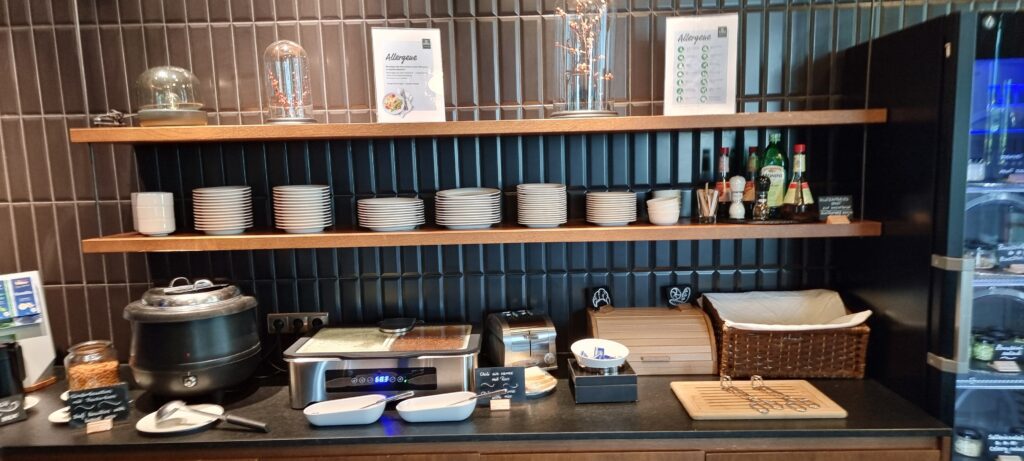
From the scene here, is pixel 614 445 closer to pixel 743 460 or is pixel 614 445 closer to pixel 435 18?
pixel 743 460

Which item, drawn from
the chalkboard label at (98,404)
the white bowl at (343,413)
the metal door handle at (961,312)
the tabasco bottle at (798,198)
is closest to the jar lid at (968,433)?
the metal door handle at (961,312)

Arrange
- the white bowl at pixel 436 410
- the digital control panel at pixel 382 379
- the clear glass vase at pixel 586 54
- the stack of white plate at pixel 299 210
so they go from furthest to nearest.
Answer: the clear glass vase at pixel 586 54, the stack of white plate at pixel 299 210, the digital control panel at pixel 382 379, the white bowl at pixel 436 410

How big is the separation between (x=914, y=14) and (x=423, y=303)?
1.92m

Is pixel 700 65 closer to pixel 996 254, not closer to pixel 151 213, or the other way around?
pixel 996 254

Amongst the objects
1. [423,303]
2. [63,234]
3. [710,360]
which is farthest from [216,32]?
[710,360]

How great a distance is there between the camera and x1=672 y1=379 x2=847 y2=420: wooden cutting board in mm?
1501

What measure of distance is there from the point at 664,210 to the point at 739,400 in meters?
0.59

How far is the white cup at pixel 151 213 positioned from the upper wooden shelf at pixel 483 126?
0.19 meters

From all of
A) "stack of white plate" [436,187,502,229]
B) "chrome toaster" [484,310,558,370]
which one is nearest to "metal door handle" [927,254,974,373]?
"chrome toaster" [484,310,558,370]

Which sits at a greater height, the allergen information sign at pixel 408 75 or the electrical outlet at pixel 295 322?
the allergen information sign at pixel 408 75

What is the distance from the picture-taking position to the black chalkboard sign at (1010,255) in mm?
1582

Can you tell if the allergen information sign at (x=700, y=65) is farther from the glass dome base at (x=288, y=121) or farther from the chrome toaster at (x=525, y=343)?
the glass dome base at (x=288, y=121)

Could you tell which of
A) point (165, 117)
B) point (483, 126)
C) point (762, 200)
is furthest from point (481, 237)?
point (165, 117)

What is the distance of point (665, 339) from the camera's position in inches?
72.2
